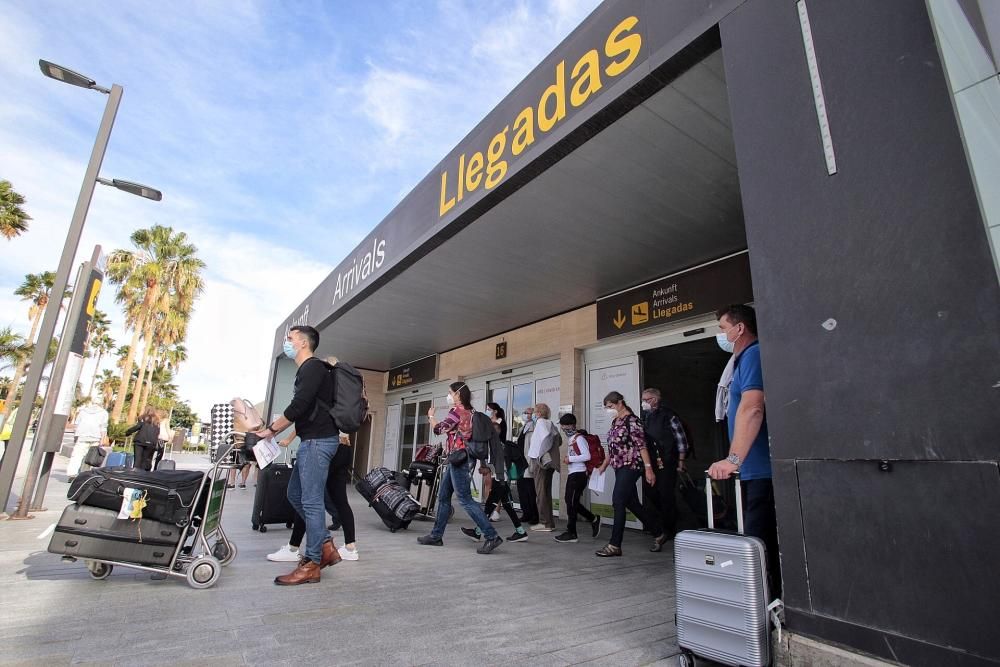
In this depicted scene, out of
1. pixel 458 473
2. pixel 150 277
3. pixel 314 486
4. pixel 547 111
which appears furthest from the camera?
pixel 150 277

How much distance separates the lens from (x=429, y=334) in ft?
36.3

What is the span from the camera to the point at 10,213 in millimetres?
23766

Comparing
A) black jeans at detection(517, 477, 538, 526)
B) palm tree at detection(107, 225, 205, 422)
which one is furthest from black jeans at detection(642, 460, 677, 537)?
palm tree at detection(107, 225, 205, 422)

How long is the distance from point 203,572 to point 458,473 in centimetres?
229

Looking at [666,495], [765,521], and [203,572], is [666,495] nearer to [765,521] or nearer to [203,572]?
[765,521]

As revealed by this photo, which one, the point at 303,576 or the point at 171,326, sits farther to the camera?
the point at 171,326

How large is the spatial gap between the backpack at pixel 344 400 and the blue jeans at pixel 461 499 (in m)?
1.44

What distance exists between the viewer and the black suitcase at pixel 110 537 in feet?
10.5

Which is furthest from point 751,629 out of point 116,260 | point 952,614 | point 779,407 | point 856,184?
point 116,260

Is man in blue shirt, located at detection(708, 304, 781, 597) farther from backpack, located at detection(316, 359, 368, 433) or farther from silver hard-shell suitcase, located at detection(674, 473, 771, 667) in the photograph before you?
backpack, located at detection(316, 359, 368, 433)

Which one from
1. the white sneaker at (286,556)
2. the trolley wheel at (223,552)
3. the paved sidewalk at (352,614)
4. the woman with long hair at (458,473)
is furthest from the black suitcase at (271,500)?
the trolley wheel at (223,552)

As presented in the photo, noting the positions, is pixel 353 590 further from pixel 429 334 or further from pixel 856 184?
pixel 429 334

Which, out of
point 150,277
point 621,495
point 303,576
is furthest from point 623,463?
point 150,277

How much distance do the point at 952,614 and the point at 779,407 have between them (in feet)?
2.85
